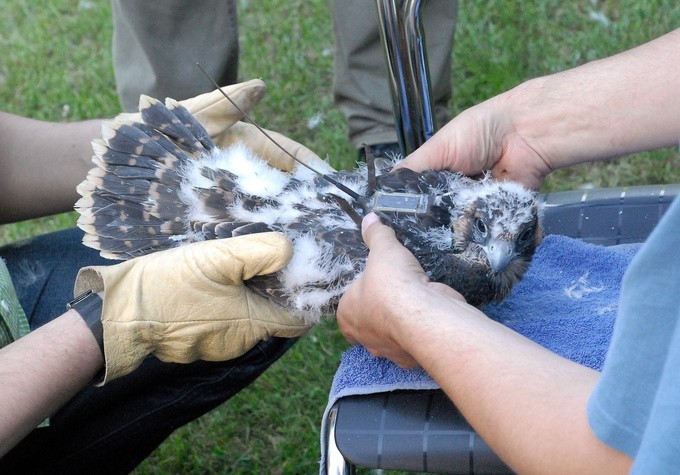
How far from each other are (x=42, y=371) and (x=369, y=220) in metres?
0.81

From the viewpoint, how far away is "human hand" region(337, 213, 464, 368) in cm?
152

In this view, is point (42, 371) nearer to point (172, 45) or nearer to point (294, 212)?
point (294, 212)

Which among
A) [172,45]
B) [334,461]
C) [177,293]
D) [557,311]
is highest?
[172,45]

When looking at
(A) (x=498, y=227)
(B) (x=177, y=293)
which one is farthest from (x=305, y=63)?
(B) (x=177, y=293)

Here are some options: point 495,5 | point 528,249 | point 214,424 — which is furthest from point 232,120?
point 495,5

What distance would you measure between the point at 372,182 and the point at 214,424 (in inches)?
65.8

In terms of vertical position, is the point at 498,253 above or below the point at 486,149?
below

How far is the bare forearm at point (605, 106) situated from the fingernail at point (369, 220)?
1.98 feet

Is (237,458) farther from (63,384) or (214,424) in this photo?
(63,384)

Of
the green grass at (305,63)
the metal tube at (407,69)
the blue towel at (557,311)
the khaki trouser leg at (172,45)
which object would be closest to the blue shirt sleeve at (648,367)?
the blue towel at (557,311)

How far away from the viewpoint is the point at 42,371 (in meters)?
1.73

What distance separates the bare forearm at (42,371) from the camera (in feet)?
5.47

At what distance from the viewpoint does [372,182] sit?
2023 mm

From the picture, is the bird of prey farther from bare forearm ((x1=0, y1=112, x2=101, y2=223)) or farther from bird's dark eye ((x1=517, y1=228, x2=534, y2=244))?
bare forearm ((x1=0, y1=112, x2=101, y2=223))
